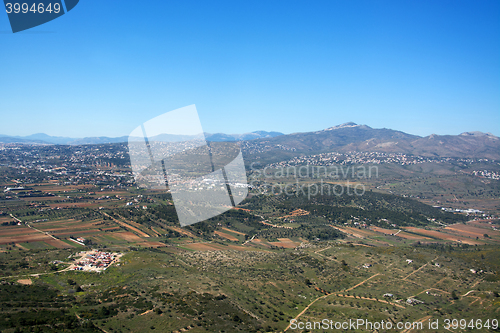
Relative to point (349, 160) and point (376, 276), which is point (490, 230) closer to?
point (376, 276)

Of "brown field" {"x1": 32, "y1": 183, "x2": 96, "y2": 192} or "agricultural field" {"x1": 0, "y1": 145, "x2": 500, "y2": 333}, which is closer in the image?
"agricultural field" {"x1": 0, "y1": 145, "x2": 500, "y2": 333}

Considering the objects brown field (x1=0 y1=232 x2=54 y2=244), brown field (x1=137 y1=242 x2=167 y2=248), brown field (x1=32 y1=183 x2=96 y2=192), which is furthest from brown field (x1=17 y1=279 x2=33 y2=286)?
brown field (x1=32 y1=183 x2=96 y2=192)

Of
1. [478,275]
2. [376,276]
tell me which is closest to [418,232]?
[478,275]

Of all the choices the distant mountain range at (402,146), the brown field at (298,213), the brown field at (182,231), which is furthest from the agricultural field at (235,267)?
the distant mountain range at (402,146)

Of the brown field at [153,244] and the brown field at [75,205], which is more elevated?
the brown field at [75,205]

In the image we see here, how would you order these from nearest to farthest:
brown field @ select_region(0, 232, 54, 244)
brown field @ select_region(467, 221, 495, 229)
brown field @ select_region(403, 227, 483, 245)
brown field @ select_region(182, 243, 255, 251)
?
brown field @ select_region(0, 232, 54, 244) < brown field @ select_region(182, 243, 255, 251) < brown field @ select_region(403, 227, 483, 245) < brown field @ select_region(467, 221, 495, 229)

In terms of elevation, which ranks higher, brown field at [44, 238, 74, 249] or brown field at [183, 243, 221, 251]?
brown field at [44, 238, 74, 249]

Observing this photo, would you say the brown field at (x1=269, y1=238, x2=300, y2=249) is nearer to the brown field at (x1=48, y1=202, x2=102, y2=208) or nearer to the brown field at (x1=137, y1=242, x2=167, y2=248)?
the brown field at (x1=137, y1=242, x2=167, y2=248)

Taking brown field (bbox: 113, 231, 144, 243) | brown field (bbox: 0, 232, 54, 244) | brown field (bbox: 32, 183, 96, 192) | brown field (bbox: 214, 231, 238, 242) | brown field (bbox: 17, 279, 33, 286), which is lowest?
brown field (bbox: 214, 231, 238, 242)

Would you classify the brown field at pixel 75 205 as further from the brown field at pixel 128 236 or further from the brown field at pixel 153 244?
the brown field at pixel 153 244

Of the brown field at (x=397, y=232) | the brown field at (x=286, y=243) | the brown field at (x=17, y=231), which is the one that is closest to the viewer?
the brown field at (x=17, y=231)
